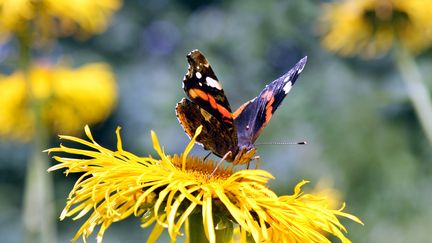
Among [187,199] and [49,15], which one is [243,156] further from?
[49,15]

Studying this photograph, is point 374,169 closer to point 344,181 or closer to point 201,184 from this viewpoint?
point 344,181

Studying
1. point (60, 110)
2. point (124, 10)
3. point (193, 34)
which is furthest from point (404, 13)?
point (124, 10)

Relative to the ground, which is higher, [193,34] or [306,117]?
[193,34]

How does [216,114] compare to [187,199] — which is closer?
[187,199]

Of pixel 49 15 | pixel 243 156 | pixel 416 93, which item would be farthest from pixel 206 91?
pixel 416 93

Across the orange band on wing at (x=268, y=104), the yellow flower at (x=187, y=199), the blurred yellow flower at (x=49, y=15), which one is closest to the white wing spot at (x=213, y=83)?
the orange band on wing at (x=268, y=104)

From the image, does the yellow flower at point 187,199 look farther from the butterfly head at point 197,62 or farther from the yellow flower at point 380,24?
the yellow flower at point 380,24

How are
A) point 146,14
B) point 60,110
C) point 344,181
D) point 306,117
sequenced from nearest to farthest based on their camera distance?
point 60,110 → point 344,181 → point 306,117 → point 146,14
